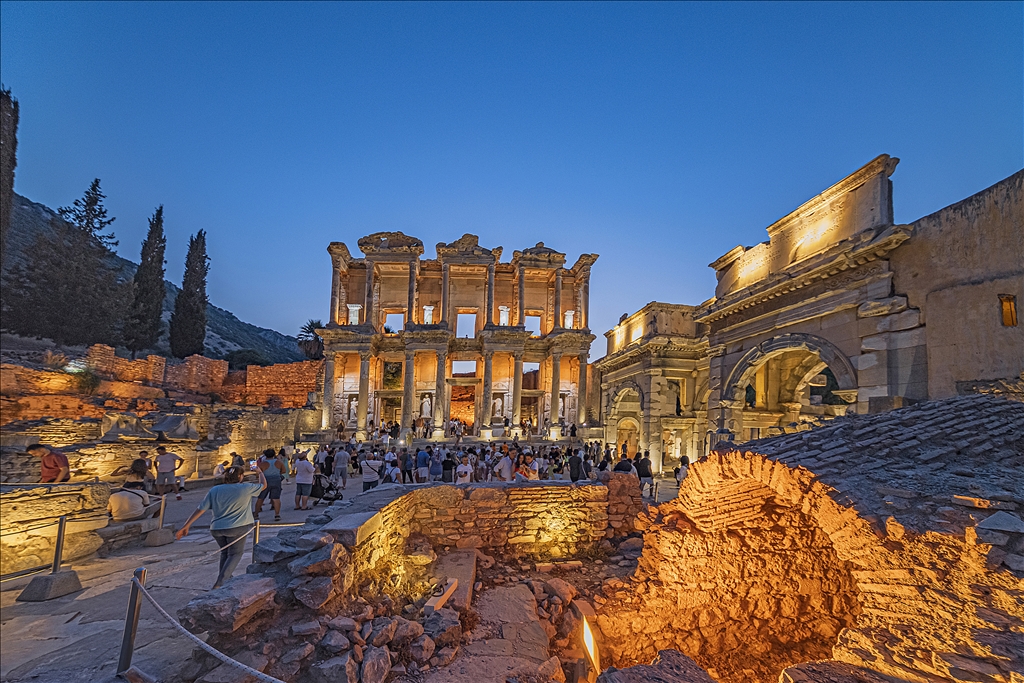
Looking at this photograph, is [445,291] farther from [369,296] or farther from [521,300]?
[521,300]

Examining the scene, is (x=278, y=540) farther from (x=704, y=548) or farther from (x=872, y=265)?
(x=872, y=265)

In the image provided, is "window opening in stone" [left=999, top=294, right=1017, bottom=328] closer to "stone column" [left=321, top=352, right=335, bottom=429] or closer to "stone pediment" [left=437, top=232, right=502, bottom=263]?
"stone pediment" [left=437, top=232, right=502, bottom=263]

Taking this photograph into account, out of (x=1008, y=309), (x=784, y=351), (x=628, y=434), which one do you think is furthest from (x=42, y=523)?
(x=628, y=434)

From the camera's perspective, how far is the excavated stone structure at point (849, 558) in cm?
333

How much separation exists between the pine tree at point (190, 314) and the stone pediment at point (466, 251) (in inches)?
995

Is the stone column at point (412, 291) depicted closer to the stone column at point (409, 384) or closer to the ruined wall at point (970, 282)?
the stone column at point (409, 384)

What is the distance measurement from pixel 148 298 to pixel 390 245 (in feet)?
78.9

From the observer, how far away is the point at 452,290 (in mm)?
29547

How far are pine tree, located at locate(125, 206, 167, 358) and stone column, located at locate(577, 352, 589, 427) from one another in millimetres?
34237

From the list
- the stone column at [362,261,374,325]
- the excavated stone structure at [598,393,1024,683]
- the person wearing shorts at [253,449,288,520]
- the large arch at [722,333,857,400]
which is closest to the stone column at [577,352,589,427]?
the large arch at [722,333,857,400]

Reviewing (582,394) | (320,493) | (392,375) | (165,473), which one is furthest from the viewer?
(392,375)

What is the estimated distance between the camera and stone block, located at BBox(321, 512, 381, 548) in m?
4.95

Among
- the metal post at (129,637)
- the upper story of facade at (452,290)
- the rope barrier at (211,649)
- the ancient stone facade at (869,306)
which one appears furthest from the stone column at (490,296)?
the rope barrier at (211,649)

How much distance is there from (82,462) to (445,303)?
57.0 ft
